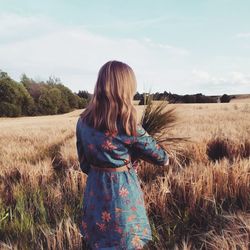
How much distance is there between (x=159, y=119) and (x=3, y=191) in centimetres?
227

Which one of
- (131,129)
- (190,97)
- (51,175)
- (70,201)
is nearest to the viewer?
(131,129)

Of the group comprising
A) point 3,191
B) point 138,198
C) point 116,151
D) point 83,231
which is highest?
point 116,151

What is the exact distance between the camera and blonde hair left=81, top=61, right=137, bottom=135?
2.42m

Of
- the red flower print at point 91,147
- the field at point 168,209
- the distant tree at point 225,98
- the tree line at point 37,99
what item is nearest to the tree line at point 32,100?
the tree line at point 37,99

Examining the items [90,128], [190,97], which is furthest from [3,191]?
[190,97]

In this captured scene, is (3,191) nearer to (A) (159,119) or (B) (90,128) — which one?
(A) (159,119)

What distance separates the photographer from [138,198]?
2.53 m

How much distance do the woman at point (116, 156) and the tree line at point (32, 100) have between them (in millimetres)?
46142

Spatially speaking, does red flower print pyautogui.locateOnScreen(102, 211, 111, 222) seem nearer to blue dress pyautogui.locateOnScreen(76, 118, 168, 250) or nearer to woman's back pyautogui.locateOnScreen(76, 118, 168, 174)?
blue dress pyautogui.locateOnScreen(76, 118, 168, 250)

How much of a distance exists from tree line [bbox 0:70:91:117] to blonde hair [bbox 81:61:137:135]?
152 ft

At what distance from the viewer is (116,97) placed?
243cm

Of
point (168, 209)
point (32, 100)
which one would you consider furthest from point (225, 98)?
point (168, 209)

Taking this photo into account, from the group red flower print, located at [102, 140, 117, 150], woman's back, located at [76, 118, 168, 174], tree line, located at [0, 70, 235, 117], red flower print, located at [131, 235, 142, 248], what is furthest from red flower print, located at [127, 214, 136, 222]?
tree line, located at [0, 70, 235, 117]

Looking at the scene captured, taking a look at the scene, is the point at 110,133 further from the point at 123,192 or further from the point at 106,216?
the point at 106,216
